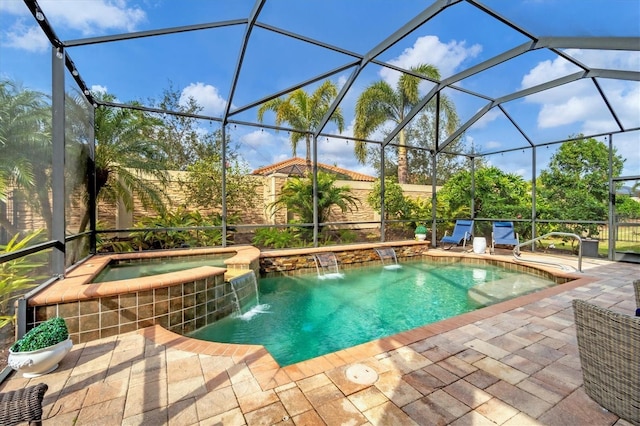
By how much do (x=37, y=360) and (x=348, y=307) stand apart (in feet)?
12.8

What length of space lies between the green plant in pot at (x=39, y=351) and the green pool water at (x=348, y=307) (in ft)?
5.06

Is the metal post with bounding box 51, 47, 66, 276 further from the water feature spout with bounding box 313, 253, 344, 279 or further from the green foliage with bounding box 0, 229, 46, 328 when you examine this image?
the water feature spout with bounding box 313, 253, 344, 279

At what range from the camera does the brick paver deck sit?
78.0 inches

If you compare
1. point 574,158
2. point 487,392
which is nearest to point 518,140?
point 574,158

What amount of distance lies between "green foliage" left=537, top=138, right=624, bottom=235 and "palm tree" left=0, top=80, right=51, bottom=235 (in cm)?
1200

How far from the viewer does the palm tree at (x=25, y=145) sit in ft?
8.99

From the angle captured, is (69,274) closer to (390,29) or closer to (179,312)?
(179,312)

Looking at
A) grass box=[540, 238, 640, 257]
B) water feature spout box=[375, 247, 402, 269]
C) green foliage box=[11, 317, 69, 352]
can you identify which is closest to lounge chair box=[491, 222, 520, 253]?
grass box=[540, 238, 640, 257]

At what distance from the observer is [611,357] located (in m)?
1.98

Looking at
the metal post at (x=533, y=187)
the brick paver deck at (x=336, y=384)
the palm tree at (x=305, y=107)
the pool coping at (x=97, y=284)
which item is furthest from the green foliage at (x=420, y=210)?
the brick paver deck at (x=336, y=384)

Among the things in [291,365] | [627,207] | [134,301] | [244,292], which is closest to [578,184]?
[627,207]

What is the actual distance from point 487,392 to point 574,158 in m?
11.4

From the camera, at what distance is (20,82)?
123 inches

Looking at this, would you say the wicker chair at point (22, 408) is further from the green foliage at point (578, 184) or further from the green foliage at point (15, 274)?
Answer: the green foliage at point (578, 184)
